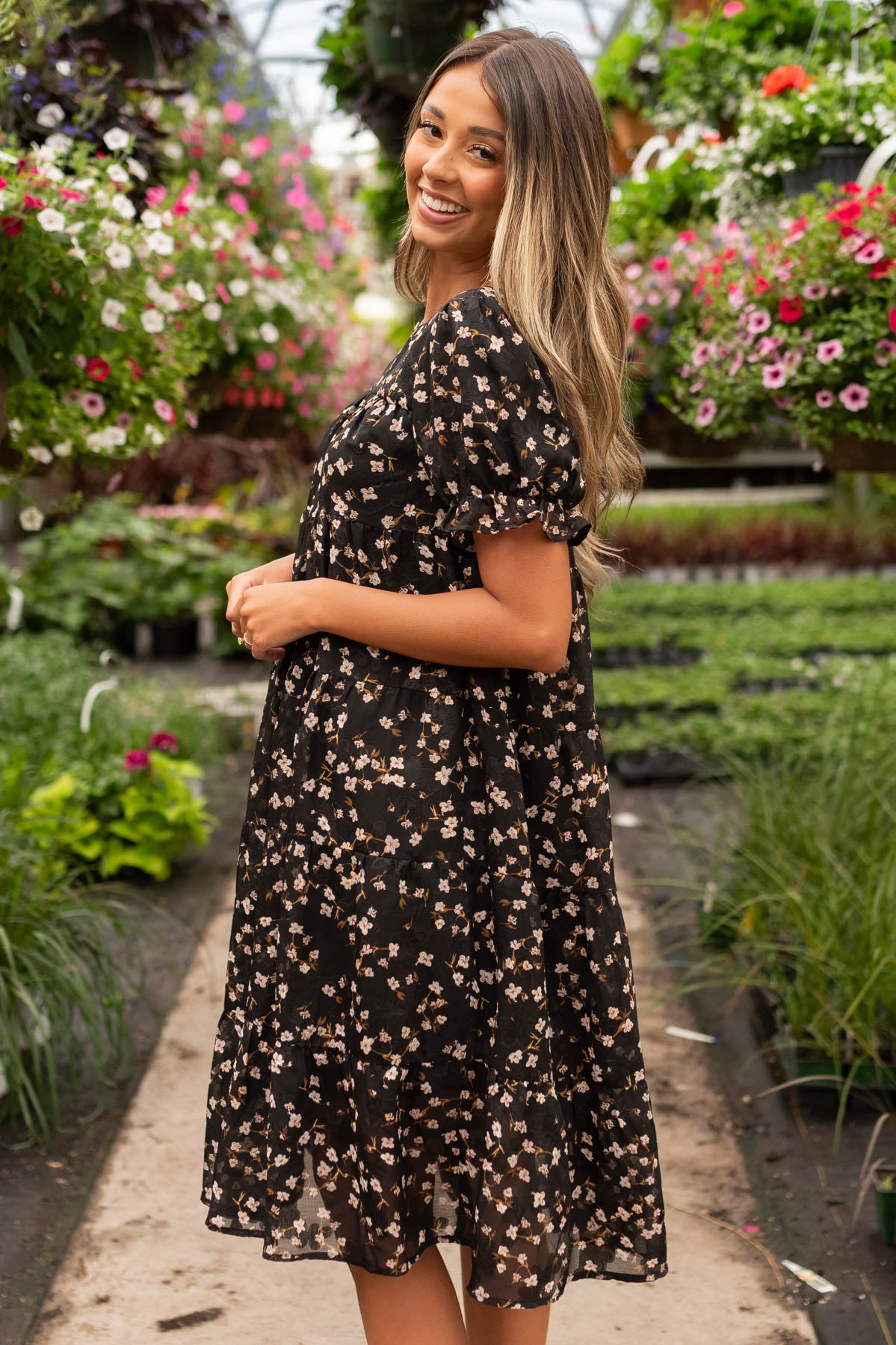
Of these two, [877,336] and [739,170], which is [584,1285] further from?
[739,170]

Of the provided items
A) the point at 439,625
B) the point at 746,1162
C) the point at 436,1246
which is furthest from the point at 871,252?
the point at 436,1246

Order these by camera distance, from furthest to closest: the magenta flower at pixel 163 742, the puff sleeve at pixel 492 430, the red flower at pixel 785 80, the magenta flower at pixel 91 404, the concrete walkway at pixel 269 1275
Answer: the magenta flower at pixel 163 742 → the red flower at pixel 785 80 → the magenta flower at pixel 91 404 → the concrete walkway at pixel 269 1275 → the puff sleeve at pixel 492 430

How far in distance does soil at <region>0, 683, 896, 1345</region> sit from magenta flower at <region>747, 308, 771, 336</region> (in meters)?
1.38

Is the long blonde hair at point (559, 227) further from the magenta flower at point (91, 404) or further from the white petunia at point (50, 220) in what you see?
the magenta flower at point (91, 404)

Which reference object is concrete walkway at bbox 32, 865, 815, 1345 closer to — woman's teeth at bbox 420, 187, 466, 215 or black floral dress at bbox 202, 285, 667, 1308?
black floral dress at bbox 202, 285, 667, 1308

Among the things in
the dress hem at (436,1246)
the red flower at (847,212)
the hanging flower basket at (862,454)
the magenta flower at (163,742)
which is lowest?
the dress hem at (436,1246)

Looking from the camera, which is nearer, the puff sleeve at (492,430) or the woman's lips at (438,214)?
the puff sleeve at (492,430)

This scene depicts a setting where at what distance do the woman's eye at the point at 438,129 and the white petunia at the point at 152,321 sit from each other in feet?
4.20

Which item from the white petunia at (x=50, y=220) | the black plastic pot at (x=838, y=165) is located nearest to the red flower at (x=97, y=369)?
the white petunia at (x=50, y=220)

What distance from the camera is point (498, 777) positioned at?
53.2 inches

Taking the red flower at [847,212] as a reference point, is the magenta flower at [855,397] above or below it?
below

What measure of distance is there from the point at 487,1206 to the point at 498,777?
443 millimetres

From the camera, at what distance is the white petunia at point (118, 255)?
90.3 inches

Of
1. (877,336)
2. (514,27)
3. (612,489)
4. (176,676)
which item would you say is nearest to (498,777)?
(612,489)
